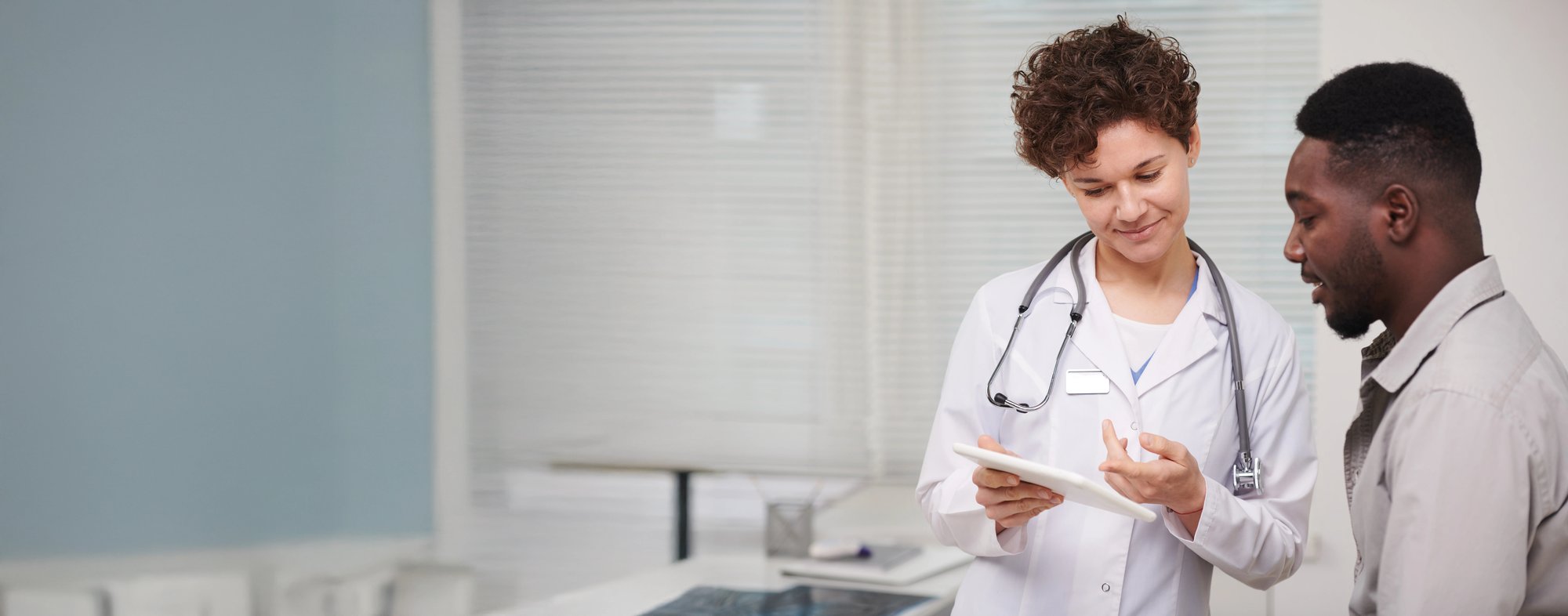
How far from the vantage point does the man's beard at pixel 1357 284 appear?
3.99 feet

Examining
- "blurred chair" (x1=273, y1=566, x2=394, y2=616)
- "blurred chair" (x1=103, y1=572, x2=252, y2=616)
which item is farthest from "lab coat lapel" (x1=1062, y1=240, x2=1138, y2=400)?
"blurred chair" (x1=273, y1=566, x2=394, y2=616)

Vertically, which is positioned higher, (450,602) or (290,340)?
(290,340)

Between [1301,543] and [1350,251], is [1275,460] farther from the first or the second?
[1350,251]

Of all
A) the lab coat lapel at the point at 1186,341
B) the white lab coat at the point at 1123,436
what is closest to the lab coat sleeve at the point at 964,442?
the white lab coat at the point at 1123,436

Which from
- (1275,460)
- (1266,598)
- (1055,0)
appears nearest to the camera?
(1275,460)

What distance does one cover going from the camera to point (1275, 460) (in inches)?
57.2

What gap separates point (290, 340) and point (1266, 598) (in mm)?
2583

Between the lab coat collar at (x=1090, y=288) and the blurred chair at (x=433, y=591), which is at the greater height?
the lab coat collar at (x=1090, y=288)

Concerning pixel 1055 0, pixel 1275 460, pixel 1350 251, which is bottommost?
pixel 1275 460

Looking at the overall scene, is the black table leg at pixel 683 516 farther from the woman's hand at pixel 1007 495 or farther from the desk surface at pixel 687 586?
the woman's hand at pixel 1007 495

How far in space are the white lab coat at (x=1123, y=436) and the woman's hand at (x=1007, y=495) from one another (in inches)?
2.3

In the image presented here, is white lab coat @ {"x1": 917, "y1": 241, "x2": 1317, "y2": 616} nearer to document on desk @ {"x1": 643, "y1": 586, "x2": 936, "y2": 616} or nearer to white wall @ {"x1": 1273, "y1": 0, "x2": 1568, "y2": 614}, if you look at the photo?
document on desk @ {"x1": 643, "y1": 586, "x2": 936, "y2": 616}

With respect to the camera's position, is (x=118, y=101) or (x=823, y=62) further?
(x=823, y=62)

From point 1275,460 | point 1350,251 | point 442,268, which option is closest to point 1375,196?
point 1350,251
